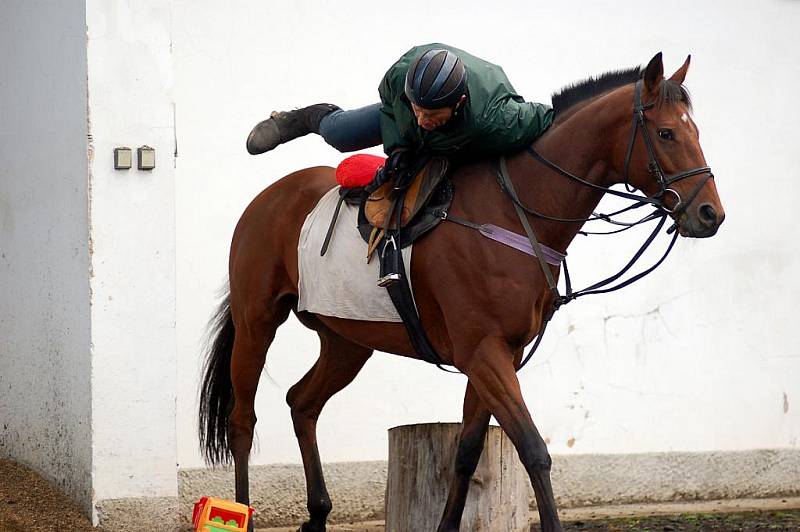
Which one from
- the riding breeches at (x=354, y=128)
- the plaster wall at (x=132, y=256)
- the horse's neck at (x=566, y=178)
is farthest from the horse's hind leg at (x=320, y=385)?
the horse's neck at (x=566, y=178)

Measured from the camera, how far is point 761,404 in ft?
23.0

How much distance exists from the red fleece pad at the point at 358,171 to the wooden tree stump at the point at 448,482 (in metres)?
1.07

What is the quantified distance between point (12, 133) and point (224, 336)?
1.73 meters

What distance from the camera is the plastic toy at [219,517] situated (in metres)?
4.32

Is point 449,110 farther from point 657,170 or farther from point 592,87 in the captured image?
point 657,170

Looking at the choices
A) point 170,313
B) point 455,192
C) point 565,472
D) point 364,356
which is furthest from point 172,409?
point 565,472

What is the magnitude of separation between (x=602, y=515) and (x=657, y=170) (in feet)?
9.57

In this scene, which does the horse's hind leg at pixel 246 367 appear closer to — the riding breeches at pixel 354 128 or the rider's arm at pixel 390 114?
the riding breeches at pixel 354 128

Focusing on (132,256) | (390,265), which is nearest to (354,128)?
(390,265)

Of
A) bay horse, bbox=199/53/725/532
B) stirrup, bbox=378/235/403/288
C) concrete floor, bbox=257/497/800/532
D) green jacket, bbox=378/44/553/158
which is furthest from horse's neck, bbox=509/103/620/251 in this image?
concrete floor, bbox=257/497/800/532

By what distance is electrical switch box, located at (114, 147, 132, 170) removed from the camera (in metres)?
5.35

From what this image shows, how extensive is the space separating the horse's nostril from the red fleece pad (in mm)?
1459

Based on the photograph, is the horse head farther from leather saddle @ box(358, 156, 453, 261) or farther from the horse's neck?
leather saddle @ box(358, 156, 453, 261)

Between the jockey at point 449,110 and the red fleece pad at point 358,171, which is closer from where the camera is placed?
the jockey at point 449,110
